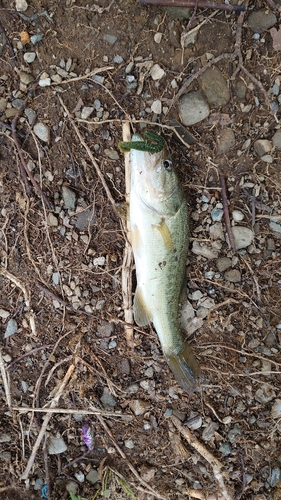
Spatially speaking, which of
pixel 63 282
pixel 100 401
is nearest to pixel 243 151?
pixel 63 282

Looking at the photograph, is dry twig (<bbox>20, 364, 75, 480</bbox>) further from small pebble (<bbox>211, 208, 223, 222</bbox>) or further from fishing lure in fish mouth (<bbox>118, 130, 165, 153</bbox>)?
fishing lure in fish mouth (<bbox>118, 130, 165, 153</bbox>)

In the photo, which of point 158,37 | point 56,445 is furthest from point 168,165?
point 56,445

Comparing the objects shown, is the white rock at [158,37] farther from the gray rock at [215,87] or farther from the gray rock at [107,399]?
the gray rock at [107,399]

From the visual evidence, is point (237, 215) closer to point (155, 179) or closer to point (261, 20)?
point (155, 179)

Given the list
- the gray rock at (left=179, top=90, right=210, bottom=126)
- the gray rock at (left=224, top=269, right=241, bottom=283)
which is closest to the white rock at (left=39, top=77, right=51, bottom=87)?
the gray rock at (left=179, top=90, right=210, bottom=126)

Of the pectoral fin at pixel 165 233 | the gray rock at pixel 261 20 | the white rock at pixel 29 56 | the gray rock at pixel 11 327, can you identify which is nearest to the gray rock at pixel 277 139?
the gray rock at pixel 261 20

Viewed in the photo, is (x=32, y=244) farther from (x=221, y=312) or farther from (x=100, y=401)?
(x=221, y=312)
